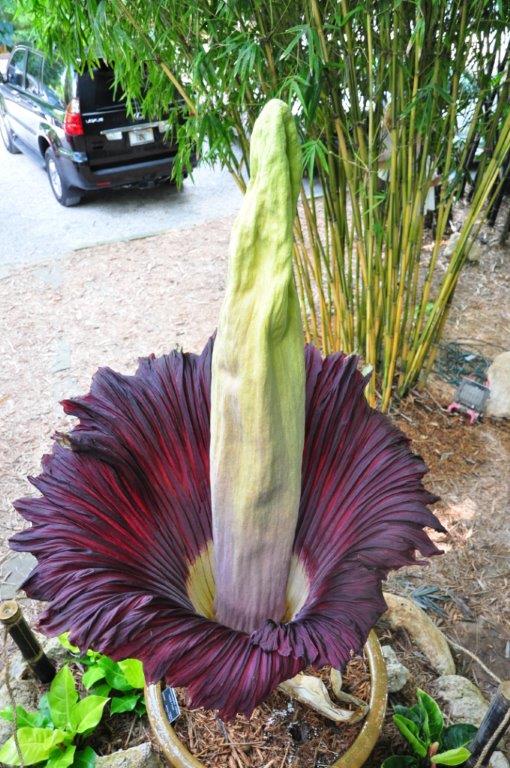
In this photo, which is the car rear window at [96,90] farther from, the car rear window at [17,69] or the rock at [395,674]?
the rock at [395,674]

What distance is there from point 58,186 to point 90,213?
1.33 feet

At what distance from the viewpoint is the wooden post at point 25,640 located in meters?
1.07

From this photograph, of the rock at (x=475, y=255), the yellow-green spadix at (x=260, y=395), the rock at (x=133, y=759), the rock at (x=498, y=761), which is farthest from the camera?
the rock at (x=475, y=255)

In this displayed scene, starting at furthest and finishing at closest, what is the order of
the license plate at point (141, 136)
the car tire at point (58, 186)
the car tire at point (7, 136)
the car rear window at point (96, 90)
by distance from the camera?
the car tire at point (7, 136) < the car tire at point (58, 186) < the license plate at point (141, 136) < the car rear window at point (96, 90)

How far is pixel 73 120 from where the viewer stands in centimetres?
418

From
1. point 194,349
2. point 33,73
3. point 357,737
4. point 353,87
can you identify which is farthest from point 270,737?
point 33,73

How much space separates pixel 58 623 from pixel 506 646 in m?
1.43

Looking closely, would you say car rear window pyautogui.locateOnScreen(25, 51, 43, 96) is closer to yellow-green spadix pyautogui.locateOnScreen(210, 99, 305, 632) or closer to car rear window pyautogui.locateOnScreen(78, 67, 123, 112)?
car rear window pyautogui.locateOnScreen(78, 67, 123, 112)

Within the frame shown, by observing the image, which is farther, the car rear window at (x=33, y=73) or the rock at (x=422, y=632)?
the car rear window at (x=33, y=73)

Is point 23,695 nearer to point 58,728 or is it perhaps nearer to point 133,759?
point 58,728

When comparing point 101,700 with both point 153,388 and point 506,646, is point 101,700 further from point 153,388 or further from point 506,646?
point 506,646

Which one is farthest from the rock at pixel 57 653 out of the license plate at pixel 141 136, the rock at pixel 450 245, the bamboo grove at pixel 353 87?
the license plate at pixel 141 136

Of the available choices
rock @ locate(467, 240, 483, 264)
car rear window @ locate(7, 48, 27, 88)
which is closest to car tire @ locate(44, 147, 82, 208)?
car rear window @ locate(7, 48, 27, 88)

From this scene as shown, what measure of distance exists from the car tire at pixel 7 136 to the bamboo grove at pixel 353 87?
14.3 feet
